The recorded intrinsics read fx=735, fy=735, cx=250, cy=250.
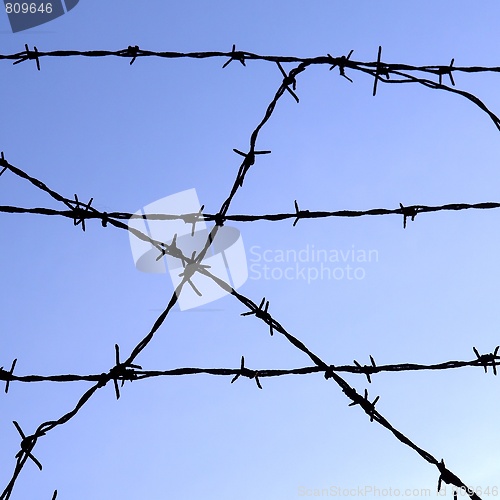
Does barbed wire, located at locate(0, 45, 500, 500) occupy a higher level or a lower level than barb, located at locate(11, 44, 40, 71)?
lower

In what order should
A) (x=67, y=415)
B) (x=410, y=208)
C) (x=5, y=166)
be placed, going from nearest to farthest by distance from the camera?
(x=67, y=415) → (x=5, y=166) → (x=410, y=208)

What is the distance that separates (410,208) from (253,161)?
1.96 feet

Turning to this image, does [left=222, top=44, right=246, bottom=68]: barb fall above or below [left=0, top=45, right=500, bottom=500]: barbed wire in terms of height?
above

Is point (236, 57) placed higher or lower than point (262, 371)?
higher

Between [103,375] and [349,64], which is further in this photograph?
[349,64]

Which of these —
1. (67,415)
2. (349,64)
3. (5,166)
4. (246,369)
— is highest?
(349,64)

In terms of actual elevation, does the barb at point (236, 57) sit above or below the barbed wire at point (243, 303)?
above

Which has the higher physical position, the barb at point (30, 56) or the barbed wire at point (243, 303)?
the barb at point (30, 56)

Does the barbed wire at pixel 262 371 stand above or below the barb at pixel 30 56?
below

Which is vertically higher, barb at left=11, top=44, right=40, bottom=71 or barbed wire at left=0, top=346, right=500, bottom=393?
barb at left=11, top=44, right=40, bottom=71

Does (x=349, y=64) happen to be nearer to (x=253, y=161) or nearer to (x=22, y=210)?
(x=253, y=161)

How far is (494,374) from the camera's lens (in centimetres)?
248

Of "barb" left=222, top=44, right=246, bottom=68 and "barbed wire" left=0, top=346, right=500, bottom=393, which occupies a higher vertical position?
"barb" left=222, top=44, right=246, bottom=68

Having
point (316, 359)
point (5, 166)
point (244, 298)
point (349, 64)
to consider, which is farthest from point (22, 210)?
point (349, 64)
